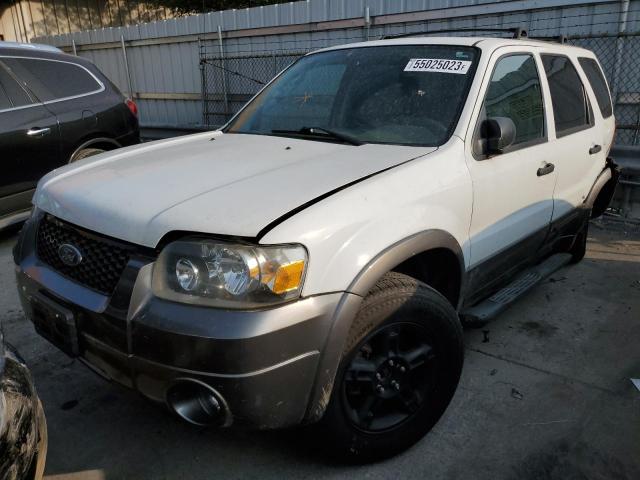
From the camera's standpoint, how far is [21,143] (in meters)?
5.03

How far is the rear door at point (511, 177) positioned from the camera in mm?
2727

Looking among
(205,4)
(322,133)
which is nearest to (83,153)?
(322,133)

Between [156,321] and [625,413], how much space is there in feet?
7.91

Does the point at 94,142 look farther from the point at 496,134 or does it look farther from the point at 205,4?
the point at 205,4

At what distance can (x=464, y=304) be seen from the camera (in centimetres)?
288

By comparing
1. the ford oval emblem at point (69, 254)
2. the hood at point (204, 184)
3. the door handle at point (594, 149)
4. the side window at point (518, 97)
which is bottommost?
the door handle at point (594, 149)

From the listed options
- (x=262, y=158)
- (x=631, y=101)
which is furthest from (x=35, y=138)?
(x=631, y=101)

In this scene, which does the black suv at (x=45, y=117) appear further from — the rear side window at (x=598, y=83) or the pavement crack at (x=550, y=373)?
the rear side window at (x=598, y=83)

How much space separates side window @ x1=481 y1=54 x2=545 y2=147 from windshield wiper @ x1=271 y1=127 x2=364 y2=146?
0.70 meters

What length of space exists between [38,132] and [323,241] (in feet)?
14.5

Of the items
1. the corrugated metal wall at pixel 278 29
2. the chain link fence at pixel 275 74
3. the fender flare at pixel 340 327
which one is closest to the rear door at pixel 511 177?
the fender flare at pixel 340 327

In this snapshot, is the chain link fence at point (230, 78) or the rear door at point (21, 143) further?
the chain link fence at point (230, 78)

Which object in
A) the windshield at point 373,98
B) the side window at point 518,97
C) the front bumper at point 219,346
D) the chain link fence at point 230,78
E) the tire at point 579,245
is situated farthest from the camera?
the chain link fence at point 230,78

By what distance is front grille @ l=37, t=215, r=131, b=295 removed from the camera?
6.66 ft
